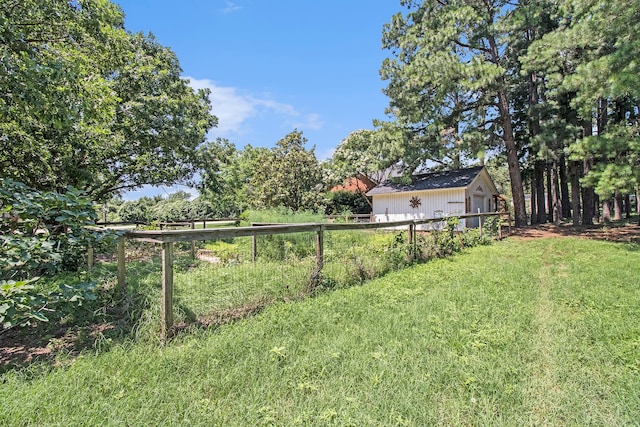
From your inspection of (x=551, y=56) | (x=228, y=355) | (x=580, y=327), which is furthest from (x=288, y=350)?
(x=551, y=56)

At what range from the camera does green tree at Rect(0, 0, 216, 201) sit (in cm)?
356

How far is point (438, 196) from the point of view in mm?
16781

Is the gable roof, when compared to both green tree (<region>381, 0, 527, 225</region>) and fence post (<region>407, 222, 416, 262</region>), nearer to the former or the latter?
green tree (<region>381, 0, 527, 225</region>)

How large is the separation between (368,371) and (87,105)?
4413mm

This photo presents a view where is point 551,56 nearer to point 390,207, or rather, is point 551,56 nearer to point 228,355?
point 390,207

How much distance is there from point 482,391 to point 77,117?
16.5ft

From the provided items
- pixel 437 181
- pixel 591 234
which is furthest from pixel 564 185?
pixel 591 234

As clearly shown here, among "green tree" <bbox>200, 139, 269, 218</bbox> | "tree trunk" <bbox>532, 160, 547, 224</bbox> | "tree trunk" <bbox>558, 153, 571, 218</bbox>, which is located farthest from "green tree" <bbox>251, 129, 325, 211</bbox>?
"tree trunk" <bbox>558, 153, 571, 218</bbox>

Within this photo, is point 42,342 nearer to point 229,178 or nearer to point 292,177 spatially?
point 292,177

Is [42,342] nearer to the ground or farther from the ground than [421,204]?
nearer to the ground

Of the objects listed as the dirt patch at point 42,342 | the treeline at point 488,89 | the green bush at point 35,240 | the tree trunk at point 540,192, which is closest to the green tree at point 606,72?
the treeline at point 488,89

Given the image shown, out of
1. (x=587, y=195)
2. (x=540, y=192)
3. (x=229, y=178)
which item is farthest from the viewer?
(x=229, y=178)

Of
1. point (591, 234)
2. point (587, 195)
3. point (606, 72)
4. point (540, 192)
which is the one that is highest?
point (606, 72)

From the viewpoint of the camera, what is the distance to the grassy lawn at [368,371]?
2037mm
